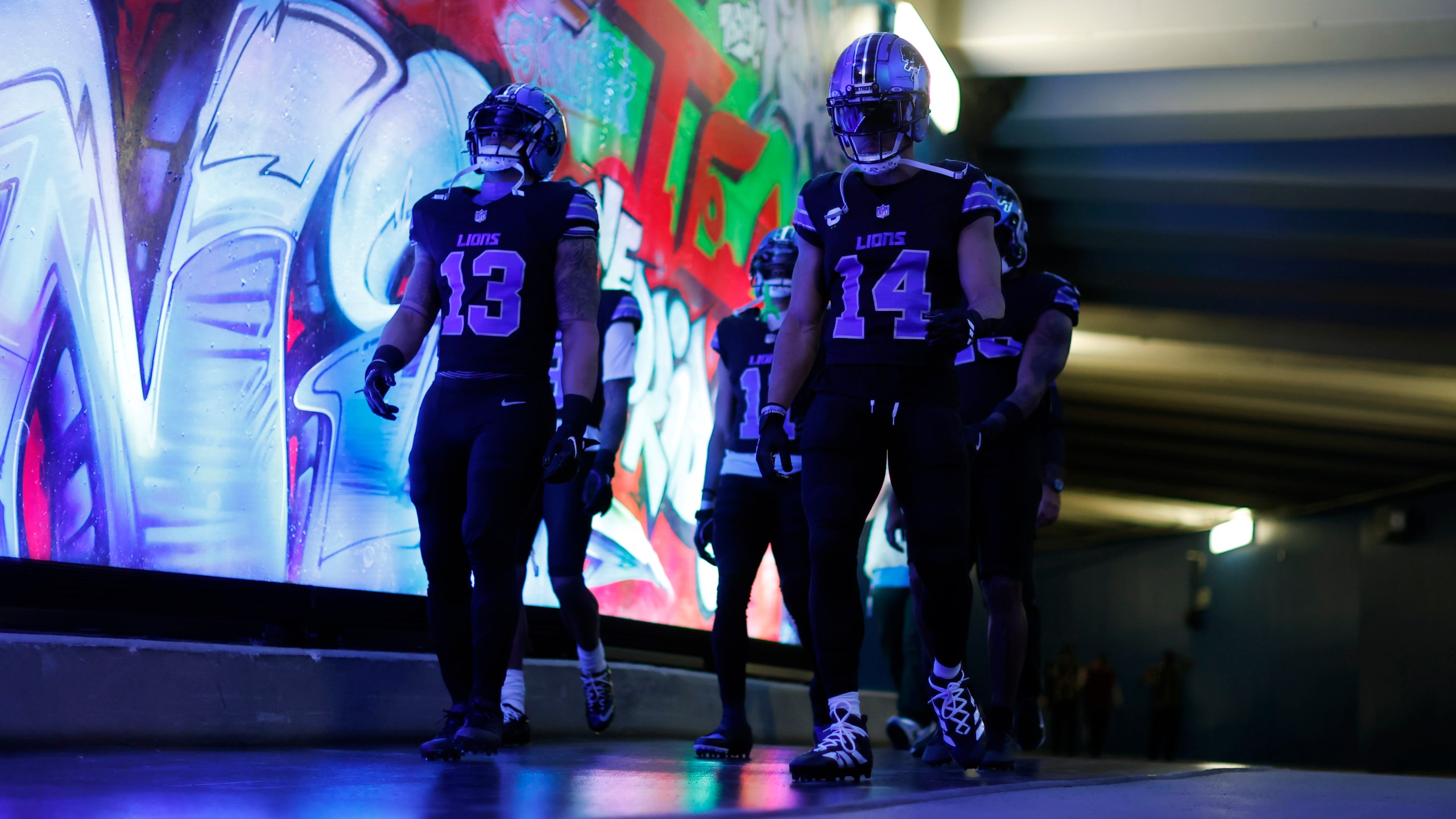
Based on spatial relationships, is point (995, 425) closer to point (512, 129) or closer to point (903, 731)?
point (512, 129)

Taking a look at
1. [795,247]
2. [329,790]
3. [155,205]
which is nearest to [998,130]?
[795,247]

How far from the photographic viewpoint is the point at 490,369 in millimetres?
4547

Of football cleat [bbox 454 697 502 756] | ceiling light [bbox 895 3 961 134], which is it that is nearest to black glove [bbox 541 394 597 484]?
football cleat [bbox 454 697 502 756]

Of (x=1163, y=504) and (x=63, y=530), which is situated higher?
(x=1163, y=504)

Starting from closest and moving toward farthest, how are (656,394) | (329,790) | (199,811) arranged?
(199,811)
(329,790)
(656,394)

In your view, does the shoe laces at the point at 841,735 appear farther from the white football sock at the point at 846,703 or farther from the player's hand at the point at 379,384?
the player's hand at the point at 379,384

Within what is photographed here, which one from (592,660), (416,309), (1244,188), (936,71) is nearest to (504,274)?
(416,309)

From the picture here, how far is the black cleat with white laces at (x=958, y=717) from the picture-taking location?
14.5ft

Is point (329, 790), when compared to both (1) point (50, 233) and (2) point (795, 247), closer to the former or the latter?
(1) point (50, 233)

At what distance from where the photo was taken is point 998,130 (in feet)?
45.2

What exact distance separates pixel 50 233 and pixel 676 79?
538 centimetres

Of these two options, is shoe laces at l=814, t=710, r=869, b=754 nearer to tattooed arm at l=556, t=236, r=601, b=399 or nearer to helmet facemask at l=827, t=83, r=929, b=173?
tattooed arm at l=556, t=236, r=601, b=399

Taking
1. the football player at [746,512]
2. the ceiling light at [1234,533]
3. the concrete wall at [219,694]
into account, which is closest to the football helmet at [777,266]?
the football player at [746,512]

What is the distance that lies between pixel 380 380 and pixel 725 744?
6.71ft
